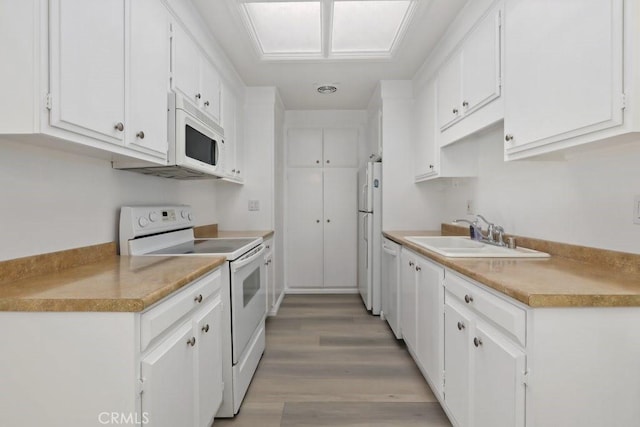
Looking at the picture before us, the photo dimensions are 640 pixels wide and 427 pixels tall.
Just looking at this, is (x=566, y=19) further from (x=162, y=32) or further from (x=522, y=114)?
(x=162, y=32)

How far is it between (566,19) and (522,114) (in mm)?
381

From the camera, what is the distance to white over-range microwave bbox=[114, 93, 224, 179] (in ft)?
5.59

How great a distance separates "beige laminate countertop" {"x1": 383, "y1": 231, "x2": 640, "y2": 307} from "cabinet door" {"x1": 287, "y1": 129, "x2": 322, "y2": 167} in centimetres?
279

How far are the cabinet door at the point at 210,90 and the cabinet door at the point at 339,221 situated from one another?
1906mm

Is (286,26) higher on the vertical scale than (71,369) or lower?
higher

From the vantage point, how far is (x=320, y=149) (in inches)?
163

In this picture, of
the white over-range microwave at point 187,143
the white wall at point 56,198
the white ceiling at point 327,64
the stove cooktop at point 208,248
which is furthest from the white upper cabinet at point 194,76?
the stove cooktop at point 208,248

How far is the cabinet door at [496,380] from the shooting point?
1042mm

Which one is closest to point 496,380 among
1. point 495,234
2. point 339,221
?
point 495,234

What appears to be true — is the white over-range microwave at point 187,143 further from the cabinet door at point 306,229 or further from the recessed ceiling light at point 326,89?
the cabinet door at point 306,229

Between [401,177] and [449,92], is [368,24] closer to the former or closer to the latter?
[449,92]

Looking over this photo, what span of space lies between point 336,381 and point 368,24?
242cm

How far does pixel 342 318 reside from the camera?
322cm

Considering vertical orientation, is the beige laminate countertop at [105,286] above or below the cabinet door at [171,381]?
above
